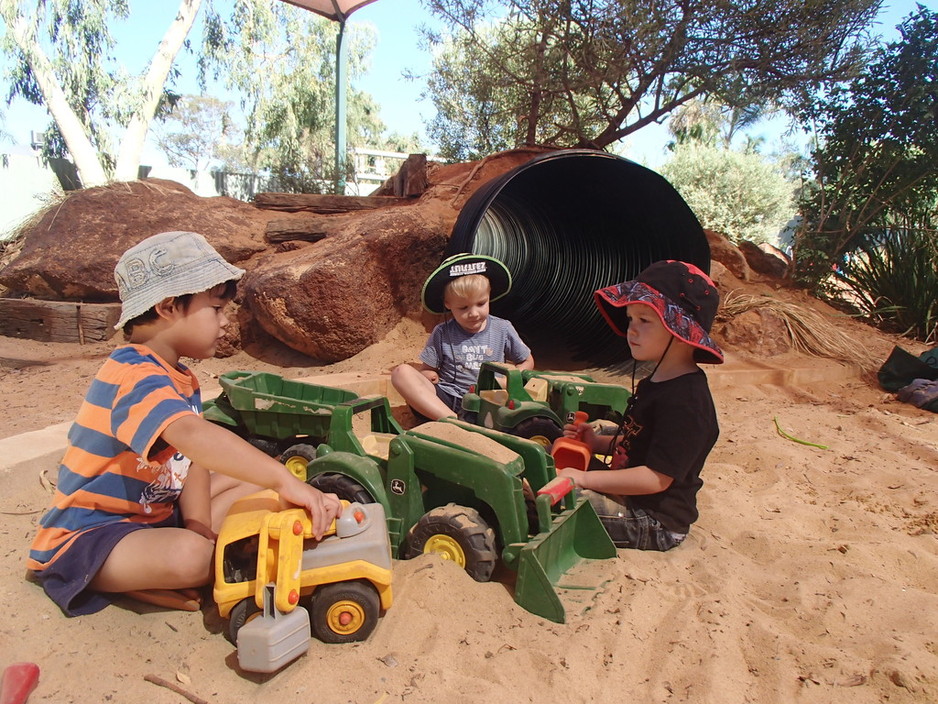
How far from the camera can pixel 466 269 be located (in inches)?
141

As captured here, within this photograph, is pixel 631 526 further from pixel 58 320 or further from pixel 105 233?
pixel 105 233

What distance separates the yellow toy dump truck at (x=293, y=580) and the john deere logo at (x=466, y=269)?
1.94m

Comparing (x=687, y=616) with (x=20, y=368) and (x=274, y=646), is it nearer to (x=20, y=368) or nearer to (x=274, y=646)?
(x=274, y=646)

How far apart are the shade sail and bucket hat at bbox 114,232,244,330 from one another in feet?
27.0

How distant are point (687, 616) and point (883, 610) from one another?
0.59 meters

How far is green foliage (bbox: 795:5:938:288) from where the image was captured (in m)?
6.94

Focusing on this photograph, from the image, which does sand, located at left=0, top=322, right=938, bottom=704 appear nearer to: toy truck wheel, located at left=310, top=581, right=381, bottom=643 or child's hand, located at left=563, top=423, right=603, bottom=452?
toy truck wheel, located at left=310, top=581, right=381, bottom=643

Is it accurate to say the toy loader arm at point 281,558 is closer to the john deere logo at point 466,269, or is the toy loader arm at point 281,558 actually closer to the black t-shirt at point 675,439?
the black t-shirt at point 675,439

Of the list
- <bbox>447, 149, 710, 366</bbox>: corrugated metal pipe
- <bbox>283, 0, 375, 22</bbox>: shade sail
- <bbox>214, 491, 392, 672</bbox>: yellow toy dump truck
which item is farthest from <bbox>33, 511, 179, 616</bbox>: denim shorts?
<bbox>283, 0, 375, 22</bbox>: shade sail

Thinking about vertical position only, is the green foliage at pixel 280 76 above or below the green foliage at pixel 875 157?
above

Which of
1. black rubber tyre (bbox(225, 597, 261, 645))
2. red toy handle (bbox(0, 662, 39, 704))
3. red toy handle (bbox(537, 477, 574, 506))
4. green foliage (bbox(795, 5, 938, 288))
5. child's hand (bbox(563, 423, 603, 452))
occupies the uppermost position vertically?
green foliage (bbox(795, 5, 938, 288))

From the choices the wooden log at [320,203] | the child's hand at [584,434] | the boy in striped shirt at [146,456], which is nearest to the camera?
the boy in striped shirt at [146,456]

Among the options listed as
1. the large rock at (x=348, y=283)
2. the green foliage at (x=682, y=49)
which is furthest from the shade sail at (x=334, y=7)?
the large rock at (x=348, y=283)

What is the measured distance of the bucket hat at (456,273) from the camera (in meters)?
3.56
